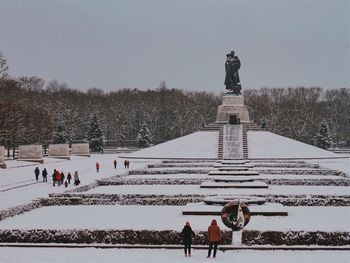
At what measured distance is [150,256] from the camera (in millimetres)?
12375

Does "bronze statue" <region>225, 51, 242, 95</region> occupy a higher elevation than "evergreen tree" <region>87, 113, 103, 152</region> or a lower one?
higher

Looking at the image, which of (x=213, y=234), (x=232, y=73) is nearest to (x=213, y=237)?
(x=213, y=234)

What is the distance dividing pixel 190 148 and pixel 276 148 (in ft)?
23.8

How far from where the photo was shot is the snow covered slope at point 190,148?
4531 centimetres

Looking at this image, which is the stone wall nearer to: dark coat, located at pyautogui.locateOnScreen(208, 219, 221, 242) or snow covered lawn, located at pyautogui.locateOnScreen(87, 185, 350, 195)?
snow covered lawn, located at pyautogui.locateOnScreen(87, 185, 350, 195)

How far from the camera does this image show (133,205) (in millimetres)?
19516

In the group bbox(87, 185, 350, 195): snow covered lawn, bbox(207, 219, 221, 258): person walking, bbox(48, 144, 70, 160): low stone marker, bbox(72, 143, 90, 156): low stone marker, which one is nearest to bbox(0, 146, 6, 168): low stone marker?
bbox(87, 185, 350, 195): snow covered lawn

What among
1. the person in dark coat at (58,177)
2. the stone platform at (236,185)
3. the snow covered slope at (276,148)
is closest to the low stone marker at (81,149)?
the snow covered slope at (276,148)

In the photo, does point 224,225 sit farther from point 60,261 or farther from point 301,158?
point 301,158

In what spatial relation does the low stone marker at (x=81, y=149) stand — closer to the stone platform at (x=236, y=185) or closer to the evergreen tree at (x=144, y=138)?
the evergreen tree at (x=144, y=138)

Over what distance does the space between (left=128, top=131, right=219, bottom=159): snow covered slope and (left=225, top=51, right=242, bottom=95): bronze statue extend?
6.38m

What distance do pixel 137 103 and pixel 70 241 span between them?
73.2 m

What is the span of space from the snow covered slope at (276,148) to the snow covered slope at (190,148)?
10.6 ft

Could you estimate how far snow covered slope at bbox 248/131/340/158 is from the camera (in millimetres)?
44438
